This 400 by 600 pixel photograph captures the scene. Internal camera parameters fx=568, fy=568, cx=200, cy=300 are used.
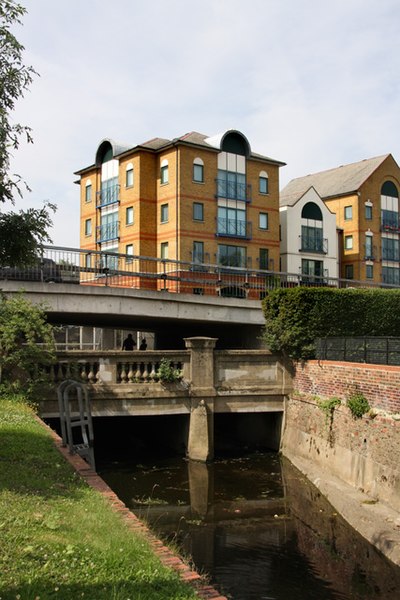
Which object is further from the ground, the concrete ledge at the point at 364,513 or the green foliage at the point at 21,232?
the green foliage at the point at 21,232

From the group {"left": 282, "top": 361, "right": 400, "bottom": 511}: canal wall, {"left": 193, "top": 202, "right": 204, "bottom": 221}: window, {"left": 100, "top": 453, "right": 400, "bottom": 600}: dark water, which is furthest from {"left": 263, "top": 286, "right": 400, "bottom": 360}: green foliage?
{"left": 193, "top": 202, "right": 204, "bottom": 221}: window

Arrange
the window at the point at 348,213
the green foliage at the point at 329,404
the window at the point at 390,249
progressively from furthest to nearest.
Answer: the window at the point at 390,249
the window at the point at 348,213
the green foliage at the point at 329,404

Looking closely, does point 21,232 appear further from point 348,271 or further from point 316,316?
point 348,271

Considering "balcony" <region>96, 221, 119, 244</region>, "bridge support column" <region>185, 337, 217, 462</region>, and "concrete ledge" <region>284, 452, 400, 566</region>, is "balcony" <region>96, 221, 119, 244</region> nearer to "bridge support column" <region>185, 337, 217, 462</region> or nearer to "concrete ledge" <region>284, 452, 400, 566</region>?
"bridge support column" <region>185, 337, 217, 462</region>

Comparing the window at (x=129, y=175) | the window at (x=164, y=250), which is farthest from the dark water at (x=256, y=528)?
the window at (x=129, y=175)

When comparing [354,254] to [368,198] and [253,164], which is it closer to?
[368,198]

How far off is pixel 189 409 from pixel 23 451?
984 cm

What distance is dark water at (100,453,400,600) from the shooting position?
10.5 meters

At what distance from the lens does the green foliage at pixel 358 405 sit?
15.7 metres

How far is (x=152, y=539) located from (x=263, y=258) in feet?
110

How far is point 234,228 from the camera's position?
126 ft

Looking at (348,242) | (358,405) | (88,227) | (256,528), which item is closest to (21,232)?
(256,528)

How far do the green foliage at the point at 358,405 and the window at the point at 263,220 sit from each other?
80.8ft

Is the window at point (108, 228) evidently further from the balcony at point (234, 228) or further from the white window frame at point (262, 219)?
the white window frame at point (262, 219)
